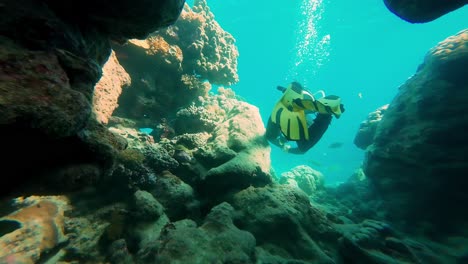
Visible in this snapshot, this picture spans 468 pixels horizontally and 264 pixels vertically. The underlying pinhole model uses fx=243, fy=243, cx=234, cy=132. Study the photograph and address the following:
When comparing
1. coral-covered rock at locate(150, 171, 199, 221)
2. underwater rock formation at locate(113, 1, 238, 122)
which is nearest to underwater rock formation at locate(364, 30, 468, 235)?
coral-covered rock at locate(150, 171, 199, 221)

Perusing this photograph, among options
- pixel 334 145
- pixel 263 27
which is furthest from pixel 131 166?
pixel 263 27

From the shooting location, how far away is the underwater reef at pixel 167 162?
1.77 metres

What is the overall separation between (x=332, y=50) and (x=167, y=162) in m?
49.6

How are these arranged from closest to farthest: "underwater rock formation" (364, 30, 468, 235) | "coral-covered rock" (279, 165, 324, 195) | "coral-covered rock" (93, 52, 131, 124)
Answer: "coral-covered rock" (93, 52, 131, 124), "underwater rock formation" (364, 30, 468, 235), "coral-covered rock" (279, 165, 324, 195)

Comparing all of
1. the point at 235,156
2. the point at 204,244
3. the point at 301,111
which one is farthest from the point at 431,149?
the point at 204,244

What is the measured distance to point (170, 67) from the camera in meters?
7.59

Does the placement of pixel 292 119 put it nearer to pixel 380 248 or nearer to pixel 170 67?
pixel 380 248

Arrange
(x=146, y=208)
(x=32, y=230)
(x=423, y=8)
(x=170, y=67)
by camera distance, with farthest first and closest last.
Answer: (x=170, y=67) < (x=423, y=8) < (x=146, y=208) < (x=32, y=230)

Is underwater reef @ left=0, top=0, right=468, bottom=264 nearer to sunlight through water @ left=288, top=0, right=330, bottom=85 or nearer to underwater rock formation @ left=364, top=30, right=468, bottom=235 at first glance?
underwater rock formation @ left=364, top=30, right=468, bottom=235

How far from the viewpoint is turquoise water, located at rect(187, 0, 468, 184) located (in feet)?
111

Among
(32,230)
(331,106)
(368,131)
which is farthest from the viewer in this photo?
(368,131)

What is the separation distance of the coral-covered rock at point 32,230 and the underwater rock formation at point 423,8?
7.63 m

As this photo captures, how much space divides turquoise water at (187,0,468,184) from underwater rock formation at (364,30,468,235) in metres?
15.2

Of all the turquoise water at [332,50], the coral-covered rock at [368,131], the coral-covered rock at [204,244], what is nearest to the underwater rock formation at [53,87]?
the coral-covered rock at [204,244]
